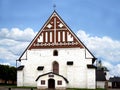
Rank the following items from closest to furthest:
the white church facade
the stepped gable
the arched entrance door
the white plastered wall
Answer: the arched entrance door
the white church facade
the white plastered wall
the stepped gable

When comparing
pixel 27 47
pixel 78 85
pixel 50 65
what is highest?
pixel 27 47

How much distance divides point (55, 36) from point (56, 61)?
5158 millimetres

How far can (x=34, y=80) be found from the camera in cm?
5866

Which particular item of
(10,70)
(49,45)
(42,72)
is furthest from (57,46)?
(10,70)

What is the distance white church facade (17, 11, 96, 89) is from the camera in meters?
56.4

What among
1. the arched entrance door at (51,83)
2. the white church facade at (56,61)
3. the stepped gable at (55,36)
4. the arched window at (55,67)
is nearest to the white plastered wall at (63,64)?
the white church facade at (56,61)

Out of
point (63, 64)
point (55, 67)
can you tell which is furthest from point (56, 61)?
point (63, 64)

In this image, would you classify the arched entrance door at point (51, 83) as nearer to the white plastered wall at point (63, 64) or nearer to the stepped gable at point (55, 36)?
the white plastered wall at point (63, 64)

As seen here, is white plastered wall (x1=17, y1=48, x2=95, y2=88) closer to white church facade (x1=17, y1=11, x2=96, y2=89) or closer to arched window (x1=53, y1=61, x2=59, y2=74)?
white church facade (x1=17, y1=11, x2=96, y2=89)

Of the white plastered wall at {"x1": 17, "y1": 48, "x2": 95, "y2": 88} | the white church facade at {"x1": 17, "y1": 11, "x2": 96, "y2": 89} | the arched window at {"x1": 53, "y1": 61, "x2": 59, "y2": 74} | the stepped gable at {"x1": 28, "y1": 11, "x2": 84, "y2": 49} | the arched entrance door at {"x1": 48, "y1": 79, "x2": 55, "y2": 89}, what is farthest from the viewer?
the stepped gable at {"x1": 28, "y1": 11, "x2": 84, "y2": 49}

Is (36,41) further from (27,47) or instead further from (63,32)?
(63,32)

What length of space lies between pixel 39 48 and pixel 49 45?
218cm

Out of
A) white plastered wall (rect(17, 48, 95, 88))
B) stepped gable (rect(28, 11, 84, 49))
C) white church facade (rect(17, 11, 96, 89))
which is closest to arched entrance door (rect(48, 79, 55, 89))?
white church facade (rect(17, 11, 96, 89))

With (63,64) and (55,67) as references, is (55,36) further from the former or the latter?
(55,67)
